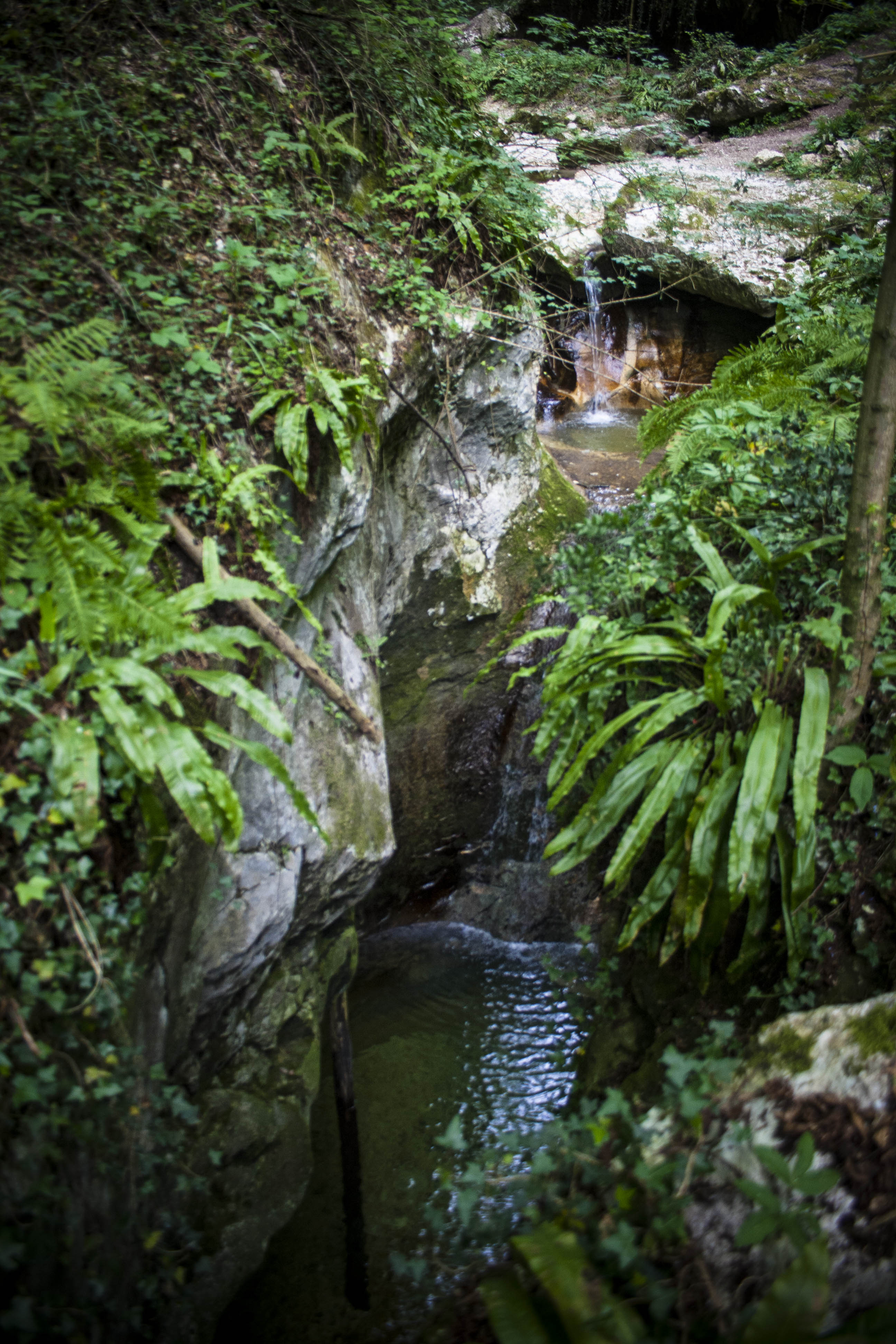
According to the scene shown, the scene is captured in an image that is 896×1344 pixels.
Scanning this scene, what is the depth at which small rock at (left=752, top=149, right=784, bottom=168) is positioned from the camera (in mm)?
8578

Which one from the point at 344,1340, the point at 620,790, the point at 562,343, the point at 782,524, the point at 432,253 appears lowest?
the point at 344,1340

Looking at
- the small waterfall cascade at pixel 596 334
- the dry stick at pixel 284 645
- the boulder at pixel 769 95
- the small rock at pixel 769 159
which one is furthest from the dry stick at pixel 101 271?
the boulder at pixel 769 95

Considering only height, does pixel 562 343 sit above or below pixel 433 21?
below

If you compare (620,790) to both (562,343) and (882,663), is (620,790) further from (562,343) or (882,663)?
(562,343)

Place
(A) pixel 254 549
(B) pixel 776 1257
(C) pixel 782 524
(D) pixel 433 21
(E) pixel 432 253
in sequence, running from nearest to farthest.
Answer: (B) pixel 776 1257, (A) pixel 254 549, (C) pixel 782 524, (E) pixel 432 253, (D) pixel 433 21

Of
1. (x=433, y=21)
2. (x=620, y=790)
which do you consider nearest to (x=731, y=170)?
(x=433, y=21)

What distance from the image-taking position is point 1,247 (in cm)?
303

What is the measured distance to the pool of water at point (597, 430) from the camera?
27.0 feet

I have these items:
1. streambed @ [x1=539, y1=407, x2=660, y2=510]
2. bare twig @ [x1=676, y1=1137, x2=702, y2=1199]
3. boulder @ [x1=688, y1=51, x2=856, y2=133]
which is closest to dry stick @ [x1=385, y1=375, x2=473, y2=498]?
streambed @ [x1=539, y1=407, x2=660, y2=510]

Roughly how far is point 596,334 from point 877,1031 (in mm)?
8964

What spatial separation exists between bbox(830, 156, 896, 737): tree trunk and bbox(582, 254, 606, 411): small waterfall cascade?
7.01 meters

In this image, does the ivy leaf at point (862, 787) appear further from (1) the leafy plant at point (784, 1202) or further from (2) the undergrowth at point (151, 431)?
(2) the undergrowth at point (151, 431)

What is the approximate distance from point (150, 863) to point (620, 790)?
188 cm

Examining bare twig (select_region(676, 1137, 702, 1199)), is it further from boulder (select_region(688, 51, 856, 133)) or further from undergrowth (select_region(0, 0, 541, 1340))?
boulder (select_region(688, 51, 856, 133))
